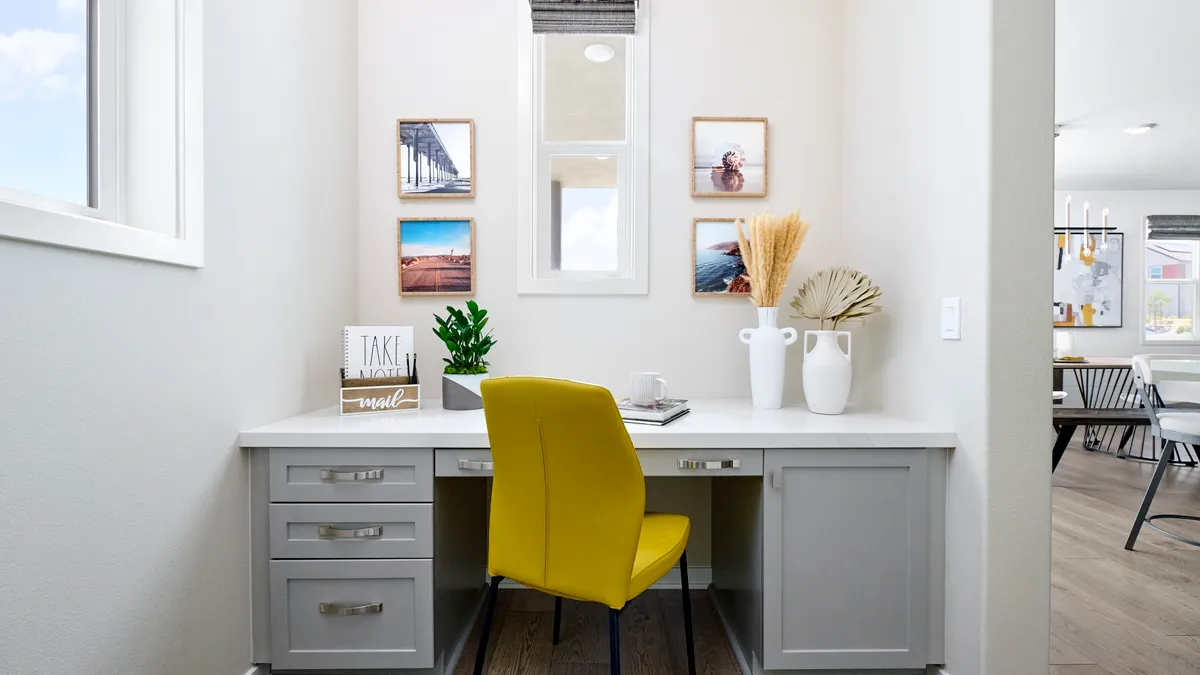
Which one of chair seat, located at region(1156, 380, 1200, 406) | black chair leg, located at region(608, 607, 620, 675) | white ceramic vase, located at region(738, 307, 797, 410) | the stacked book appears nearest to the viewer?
black chair leg, located at region(608, 607, 620, 675)

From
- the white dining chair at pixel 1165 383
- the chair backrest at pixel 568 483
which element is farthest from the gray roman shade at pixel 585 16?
the white dining chair at pixel 1165 383

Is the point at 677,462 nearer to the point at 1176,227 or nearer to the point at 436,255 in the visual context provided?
the point at 436,255

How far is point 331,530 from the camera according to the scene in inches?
58.1

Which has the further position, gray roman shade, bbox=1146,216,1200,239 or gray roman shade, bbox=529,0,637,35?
gray roman shade, bbox=1146,216,1200,239

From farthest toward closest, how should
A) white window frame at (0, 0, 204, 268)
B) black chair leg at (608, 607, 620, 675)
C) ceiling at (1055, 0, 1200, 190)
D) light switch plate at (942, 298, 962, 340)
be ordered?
ceiling at (1055, 0, 1200, 190), light switch plate at (942, 298, 962, 340), black chair leg at (608, 607, 620, 675), white window frame at (0, 0, 204, 268)

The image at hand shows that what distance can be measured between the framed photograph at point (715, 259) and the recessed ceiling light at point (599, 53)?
0.79m

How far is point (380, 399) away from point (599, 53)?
5.40 feet

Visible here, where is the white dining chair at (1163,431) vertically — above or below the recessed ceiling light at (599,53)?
below

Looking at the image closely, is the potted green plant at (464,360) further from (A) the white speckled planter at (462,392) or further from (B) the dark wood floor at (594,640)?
(B) the dark wood floor at (594,640)

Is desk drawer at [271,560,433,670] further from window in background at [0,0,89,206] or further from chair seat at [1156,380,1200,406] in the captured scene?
chair seat at [1156,380,1200,406]

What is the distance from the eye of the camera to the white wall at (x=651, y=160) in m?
2.21

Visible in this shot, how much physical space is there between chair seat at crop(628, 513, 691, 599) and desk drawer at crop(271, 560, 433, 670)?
587mm

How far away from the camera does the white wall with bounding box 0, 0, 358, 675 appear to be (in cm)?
93

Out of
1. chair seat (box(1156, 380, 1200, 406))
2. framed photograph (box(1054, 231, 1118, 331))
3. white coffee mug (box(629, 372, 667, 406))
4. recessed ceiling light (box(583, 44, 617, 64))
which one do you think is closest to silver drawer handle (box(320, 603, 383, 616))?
white coffee mug (box(629, 372, 667, 406))
